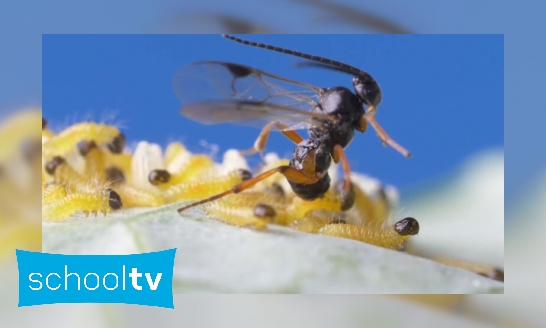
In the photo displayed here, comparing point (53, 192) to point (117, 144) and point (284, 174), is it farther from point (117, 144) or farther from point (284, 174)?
point (284, 174)

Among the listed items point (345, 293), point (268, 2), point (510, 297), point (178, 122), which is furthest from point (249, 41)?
point (510, 297)

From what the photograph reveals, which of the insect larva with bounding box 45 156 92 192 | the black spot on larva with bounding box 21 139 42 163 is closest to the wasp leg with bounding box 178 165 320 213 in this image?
the insect larva with bounding box 45 156 92 192

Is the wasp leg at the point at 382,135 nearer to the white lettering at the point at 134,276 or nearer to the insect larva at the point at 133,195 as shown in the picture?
the insect larva at the point at 133,195

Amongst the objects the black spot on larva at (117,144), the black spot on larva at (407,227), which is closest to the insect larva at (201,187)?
the black spot on larva at (117,144)

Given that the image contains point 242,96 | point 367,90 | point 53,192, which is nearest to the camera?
point 242,96

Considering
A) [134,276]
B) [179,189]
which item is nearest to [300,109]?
[179,189]

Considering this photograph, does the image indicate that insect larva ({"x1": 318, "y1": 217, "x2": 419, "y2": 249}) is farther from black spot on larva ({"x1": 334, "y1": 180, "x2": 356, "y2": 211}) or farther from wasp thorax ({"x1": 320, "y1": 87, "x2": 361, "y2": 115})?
wasp thorax ({"x1": 320, "y1": 87, "x2": 361, "y2": 115})

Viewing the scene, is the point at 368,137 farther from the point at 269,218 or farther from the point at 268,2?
the point at 268,2


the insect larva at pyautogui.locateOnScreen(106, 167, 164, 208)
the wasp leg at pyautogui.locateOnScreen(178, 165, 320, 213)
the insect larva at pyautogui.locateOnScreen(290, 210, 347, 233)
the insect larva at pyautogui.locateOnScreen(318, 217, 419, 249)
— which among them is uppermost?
the insect larva at pyautogui.locateOnScreen(106, 167, 164, 208)
